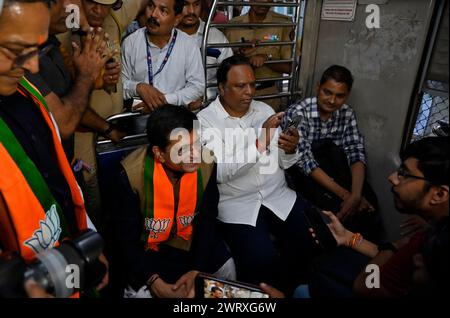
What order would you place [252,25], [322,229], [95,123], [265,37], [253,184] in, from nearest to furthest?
1. [322,229]
2. [95,123]
3. [253,184]
4. [252,25]
5. [265,37]

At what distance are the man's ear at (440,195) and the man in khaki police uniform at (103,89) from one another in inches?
65.3

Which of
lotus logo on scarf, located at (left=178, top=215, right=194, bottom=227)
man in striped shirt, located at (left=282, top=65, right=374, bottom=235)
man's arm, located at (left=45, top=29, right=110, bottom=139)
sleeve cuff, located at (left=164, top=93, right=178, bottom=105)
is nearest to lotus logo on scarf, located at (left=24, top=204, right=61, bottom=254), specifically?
man's arm, located at (left=45, top=29, right=110, bottom=139)

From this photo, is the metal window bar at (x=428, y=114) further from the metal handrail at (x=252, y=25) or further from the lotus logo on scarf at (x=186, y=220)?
the lotus logo on scarf at (x=186, y=220)

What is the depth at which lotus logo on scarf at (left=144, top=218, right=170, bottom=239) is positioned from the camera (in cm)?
170

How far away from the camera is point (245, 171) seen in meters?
2.04

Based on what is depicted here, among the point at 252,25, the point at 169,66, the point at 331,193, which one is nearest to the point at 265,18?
the point at 252,25

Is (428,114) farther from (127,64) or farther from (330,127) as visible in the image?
(127,64)

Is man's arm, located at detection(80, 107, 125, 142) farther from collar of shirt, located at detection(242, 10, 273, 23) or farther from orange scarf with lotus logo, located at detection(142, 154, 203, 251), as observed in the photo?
collar of shirt, located at detection(242, 10, 273, 23)

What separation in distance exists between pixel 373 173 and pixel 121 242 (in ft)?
6.39

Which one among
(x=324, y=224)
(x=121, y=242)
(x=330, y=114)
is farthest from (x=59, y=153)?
(x=330, y=114)

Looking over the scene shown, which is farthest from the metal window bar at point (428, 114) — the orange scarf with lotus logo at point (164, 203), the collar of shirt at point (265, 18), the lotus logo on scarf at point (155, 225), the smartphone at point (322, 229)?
the lotus logo on scarf at point (155, 225)

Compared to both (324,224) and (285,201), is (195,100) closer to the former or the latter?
(285,201)

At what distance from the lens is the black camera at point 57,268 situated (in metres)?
0.75

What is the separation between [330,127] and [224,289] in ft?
5.39
